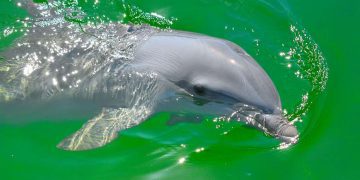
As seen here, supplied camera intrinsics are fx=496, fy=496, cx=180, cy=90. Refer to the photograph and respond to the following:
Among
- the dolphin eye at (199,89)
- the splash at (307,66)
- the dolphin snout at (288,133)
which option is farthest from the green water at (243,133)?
the dolphin eye at (199,89)

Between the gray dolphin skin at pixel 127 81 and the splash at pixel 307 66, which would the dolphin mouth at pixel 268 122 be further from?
the splash at pixel 307 66

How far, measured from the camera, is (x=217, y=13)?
28.0ft

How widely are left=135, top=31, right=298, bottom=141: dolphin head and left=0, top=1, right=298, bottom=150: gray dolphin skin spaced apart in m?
0.01

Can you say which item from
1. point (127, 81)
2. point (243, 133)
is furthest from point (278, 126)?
point (127, 81)

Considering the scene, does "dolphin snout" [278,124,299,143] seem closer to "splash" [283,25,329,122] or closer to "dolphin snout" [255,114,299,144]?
"dolphin snout" [255,114,299,144]

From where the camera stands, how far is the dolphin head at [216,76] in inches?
232

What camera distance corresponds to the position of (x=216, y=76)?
5.96 metres

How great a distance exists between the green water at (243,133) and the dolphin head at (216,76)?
15.8 inches

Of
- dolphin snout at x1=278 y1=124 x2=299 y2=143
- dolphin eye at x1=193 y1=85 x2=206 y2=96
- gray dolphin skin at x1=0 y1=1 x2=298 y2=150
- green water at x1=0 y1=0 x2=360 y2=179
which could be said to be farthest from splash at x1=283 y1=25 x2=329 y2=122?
dolphin eye at x1=193 y1=85 x2=206 y2=96

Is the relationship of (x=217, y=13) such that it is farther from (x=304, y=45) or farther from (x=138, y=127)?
(x=138, y=127)

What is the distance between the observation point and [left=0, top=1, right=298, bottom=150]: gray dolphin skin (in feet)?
19.6

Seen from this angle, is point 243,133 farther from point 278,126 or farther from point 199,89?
point 199,89

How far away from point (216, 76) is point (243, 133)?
907 mm

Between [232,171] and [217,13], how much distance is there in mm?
3336
